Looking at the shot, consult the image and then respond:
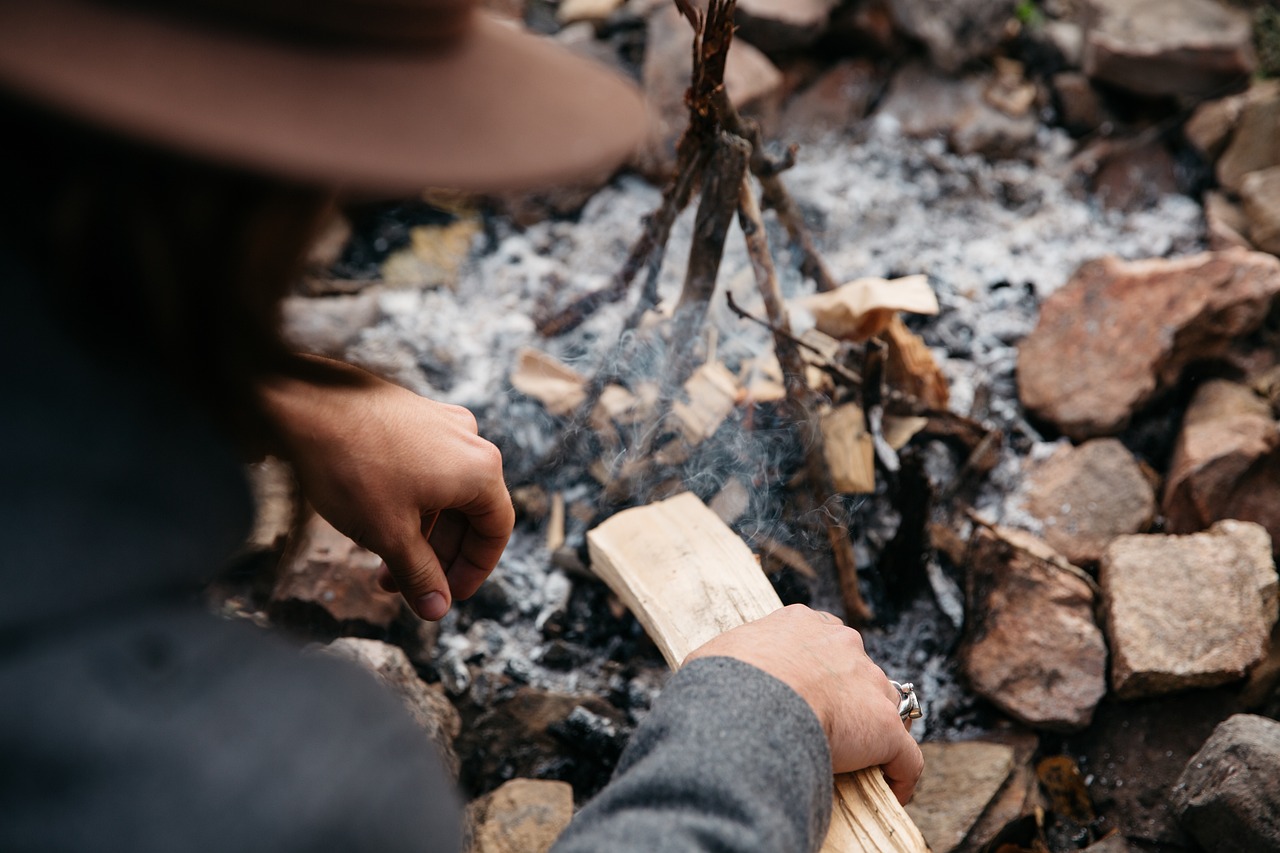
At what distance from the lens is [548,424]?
286 cm

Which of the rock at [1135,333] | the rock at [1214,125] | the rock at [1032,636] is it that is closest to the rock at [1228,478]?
the rock at [1135,333]

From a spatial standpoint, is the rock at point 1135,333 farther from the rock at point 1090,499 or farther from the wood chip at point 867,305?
the wood chip at point 867,305

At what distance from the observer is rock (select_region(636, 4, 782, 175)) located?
13.1 ft

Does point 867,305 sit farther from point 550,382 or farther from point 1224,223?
point 1224,223

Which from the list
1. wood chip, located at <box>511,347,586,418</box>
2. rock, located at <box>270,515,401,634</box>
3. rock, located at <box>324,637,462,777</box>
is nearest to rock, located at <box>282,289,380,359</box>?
wood chip, located at <box>511,347,586,418</box>

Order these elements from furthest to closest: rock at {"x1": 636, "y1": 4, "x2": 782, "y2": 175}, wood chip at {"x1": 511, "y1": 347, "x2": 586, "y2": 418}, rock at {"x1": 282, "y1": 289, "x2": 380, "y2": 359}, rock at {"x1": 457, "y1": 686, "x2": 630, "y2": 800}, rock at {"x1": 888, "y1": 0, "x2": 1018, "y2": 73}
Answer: rock at {"x1": 888, "y1": 0, "x2": 1018, "y2": 73} → rock at {"x1": 636, "y1": 4, "x2": 782, "y2": 175} → rock at {"x1": 282, "y1": 289, "x2": 380, "y2": 359} → wood chip at {"x1": 511, "y1": 347, "x2": 586, "y2": 418} → rock at {"x1": 457, "y1": 686, "x2": 630, "y2": 800}

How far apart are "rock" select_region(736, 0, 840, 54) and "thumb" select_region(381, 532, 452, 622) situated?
11.6 ft

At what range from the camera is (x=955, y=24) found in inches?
165

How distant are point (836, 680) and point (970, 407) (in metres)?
2.03

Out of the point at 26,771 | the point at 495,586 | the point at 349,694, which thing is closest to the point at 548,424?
the point at 495,586

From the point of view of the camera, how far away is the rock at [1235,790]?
71.2 inches

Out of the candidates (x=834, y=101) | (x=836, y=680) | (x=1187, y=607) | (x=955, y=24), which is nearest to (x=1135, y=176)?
(x=955, y=24)

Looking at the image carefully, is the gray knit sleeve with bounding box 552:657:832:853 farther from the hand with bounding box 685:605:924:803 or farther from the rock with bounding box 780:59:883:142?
the rock with bounding box 780:59:883:142

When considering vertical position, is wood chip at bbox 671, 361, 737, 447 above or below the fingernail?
below
